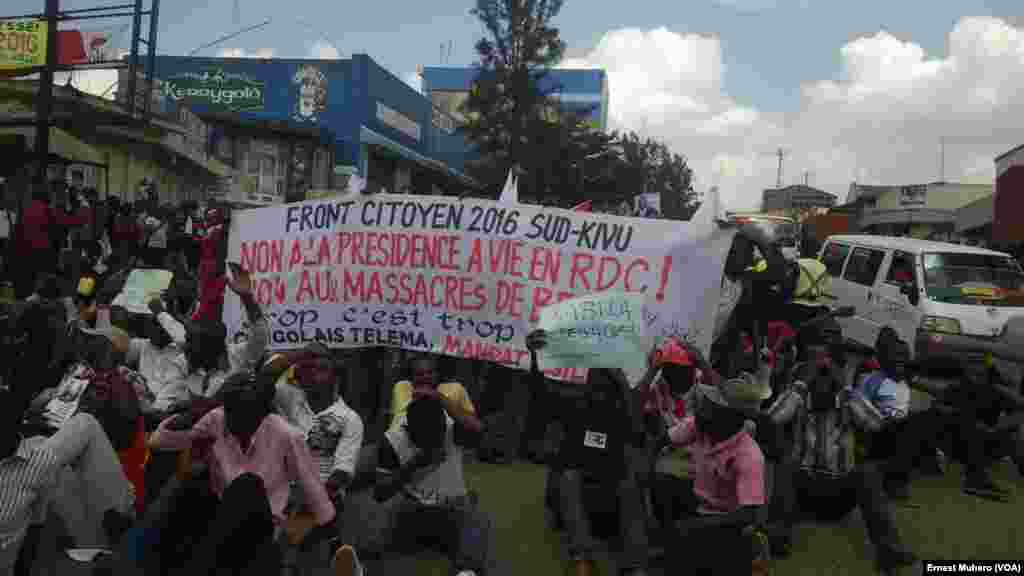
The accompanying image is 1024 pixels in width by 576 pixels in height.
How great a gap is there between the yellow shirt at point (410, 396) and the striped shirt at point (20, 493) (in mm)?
1939

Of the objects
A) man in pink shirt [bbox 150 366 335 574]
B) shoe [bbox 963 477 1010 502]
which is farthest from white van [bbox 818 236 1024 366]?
man in pink shirt [bbox 150 366 335 574]

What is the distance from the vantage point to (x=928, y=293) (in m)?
10.7

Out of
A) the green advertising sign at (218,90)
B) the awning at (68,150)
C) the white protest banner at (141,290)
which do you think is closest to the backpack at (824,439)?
the white protest banner at (141,290)

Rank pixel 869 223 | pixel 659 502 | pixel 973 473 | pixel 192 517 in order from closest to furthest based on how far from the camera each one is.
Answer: pixel 192 517 < pixel 659 502 < pixel 973 473 < pixel 869 223

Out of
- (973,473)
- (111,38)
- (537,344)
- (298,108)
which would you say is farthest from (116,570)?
(298,108)

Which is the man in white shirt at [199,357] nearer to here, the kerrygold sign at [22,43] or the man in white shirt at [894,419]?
the man in white shirt at [894,419]

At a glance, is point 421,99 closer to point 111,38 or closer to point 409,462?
point 111,38

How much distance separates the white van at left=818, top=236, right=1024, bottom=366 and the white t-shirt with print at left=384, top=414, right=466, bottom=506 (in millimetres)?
7190

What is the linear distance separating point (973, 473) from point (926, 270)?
461 centimetres

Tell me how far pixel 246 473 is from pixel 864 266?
33.8ft

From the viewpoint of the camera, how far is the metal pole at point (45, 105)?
39.8 feet

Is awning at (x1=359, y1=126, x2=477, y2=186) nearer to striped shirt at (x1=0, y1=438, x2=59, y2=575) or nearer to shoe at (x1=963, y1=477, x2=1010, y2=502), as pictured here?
shoe at (x1=963, y1=477, x2=1010, y2=502)

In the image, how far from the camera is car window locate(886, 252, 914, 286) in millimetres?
11156

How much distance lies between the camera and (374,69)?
28.9 m
